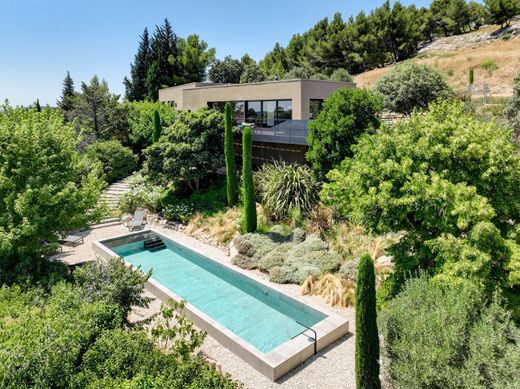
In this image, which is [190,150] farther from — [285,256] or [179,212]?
[285,256]

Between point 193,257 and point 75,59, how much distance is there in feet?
60.3

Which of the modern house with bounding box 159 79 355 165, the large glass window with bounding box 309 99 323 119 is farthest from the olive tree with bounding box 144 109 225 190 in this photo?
the large glass window with bounding box 309 99 323 119

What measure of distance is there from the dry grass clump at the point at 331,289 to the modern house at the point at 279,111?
8787 millimetres

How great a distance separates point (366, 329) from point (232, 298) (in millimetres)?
6550

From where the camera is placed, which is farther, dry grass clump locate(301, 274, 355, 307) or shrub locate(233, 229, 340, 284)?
shrub locate(233, 229, 340, 284)

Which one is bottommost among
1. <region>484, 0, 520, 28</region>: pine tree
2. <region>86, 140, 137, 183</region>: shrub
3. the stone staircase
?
the stone staircase

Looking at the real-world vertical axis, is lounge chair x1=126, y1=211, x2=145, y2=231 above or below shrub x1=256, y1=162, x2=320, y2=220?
below

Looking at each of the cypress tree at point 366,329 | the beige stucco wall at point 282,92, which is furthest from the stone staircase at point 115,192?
the cypress tree at point 366,329

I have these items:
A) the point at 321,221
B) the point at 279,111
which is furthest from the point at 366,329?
the point at 279,111

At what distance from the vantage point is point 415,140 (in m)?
9.41

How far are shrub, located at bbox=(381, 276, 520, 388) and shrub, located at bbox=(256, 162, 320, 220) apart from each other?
954cm

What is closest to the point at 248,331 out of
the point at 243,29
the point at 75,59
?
→ the point at 75,59

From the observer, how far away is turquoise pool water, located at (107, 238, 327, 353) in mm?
10906

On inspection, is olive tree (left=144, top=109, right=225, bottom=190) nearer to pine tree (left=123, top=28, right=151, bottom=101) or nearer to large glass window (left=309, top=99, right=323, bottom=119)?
large glass window (left=309, top=99, right=323, bottom=119)
